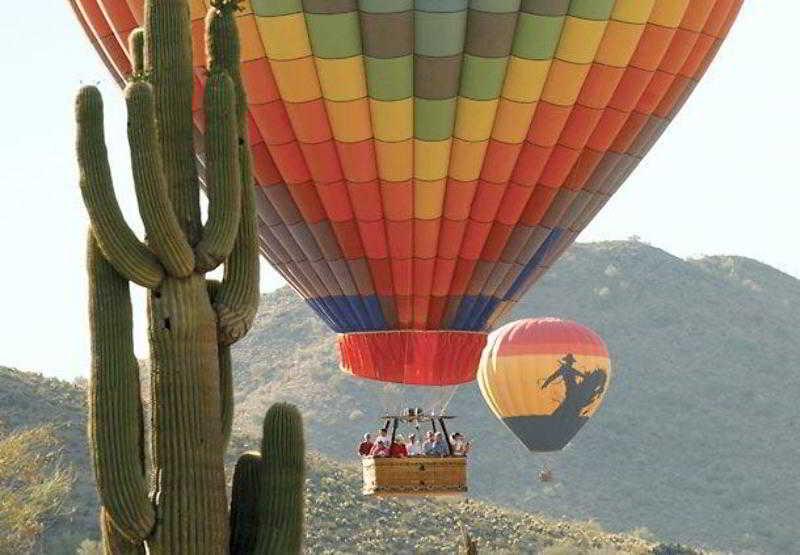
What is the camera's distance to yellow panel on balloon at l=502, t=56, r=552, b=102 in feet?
86.5

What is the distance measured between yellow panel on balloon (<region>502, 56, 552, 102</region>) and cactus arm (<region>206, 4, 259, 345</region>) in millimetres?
7083

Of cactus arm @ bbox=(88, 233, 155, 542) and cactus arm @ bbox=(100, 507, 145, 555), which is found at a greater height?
cactus arm @ bbox=(88, 233, 155, 542)

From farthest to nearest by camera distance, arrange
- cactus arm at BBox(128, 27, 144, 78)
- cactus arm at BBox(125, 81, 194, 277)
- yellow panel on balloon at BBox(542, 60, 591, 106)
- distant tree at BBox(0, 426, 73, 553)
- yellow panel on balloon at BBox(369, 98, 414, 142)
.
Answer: distant tree at BBox(0, 426, 73, 553) < yellow panel on balloon at BBox(542, 60, 591, 106) < yellow panel on balloon at BBox(369, 98, 414, 142) < cactus arm at BBox(128, 27, 144, 78) < cactus arm at BBox(125, 81, 194, 277)

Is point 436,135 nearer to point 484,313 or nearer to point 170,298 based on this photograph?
point 484,313

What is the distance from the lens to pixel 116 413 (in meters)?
17.6

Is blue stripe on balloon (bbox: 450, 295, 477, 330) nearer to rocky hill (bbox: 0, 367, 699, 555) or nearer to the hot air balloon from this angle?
the hot air balloon

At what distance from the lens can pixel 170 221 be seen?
1805 cm

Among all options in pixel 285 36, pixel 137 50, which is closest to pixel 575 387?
pixel 285 36

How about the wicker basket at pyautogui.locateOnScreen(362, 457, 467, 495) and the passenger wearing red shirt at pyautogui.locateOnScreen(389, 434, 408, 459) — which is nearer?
the wicker basket at pyautogui.locateOnScreen(362, 457, 467, 495)

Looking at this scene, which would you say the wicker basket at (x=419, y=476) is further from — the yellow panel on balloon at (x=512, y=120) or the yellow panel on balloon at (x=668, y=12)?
the yellow panel on balloon at (x=668, y=12)

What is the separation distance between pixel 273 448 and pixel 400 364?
1059 cm

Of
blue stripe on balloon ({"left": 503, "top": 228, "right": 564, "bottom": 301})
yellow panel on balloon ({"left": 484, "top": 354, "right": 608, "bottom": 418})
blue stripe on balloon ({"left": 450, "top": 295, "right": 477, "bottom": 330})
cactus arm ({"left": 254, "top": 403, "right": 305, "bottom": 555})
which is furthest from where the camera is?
yellow panel on balloon ({"left": 484, "top": 354, "right": 608, "bottom": 418})

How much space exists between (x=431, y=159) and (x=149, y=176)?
9824 millimetres

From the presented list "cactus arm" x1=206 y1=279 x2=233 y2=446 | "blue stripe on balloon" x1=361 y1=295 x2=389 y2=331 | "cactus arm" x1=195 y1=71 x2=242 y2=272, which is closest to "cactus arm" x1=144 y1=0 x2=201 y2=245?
"cactus arm" x1=195 y1=71 x2=242 y2=272
